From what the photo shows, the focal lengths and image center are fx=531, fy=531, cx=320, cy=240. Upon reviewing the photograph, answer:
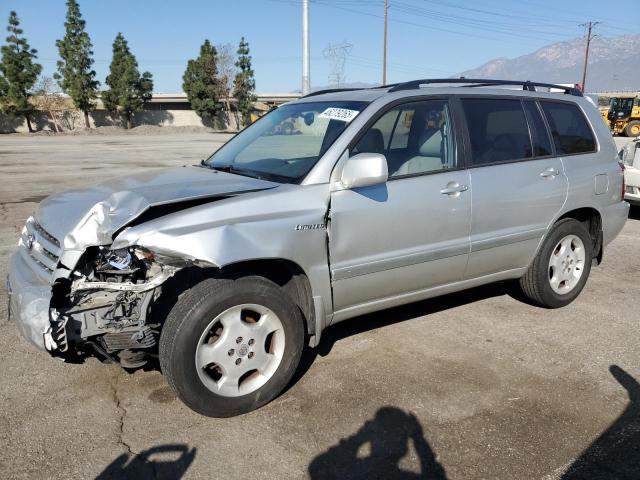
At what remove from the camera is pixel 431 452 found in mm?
2812

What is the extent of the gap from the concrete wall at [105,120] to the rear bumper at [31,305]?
182ft

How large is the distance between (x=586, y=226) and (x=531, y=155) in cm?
106

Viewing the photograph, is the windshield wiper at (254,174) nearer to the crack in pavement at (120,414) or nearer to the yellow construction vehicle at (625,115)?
the crack in pavement at (120,414)

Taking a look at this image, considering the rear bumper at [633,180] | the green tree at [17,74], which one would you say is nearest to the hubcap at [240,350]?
the rear bumper at [633,180]

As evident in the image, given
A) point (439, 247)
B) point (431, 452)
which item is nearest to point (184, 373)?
point (431, 452)

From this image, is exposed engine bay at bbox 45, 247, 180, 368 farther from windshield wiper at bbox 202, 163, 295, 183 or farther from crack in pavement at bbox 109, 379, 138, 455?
windshield wiper at bbox 202, 163, 295, 183

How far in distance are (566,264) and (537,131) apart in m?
1.22

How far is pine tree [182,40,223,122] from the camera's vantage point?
5981 cm

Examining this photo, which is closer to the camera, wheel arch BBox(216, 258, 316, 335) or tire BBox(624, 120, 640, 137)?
wheel arch BBox(216, 258, 316, 335)

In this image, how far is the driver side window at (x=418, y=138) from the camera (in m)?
3.76

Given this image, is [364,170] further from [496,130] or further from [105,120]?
[105,120]

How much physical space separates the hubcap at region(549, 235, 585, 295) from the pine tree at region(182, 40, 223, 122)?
59371 millimetres

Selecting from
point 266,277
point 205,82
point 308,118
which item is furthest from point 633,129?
point 205,82

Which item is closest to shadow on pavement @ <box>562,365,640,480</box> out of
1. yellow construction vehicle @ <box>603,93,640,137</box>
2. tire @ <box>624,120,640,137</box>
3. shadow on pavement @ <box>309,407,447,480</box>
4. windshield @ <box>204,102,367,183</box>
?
shadow on pavement @ <box>309,407,447,480</box>
